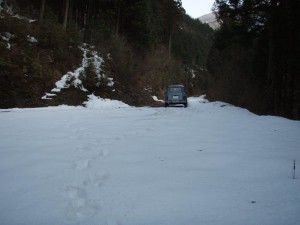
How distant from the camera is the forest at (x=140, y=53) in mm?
16672

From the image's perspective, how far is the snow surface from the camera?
3.30 metres

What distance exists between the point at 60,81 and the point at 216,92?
1289cm

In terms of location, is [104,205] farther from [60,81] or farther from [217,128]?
[60,81]

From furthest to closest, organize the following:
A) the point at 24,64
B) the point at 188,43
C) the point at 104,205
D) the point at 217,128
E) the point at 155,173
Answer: the point at 188,43 → the point at 24,64 → the point at 217,128 → the point at 155,173 → the point at 104,205

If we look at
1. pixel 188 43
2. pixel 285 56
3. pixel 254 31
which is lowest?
pixel 285 56

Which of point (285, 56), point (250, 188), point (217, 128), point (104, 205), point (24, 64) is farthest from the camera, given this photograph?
point (24, 64)

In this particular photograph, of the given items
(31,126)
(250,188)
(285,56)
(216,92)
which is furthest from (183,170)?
(216,92)

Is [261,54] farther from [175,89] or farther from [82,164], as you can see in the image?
[82,164]

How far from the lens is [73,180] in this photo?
14.2 ft

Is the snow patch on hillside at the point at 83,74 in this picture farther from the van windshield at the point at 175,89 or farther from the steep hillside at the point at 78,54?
the van windshield at the point at 175,89

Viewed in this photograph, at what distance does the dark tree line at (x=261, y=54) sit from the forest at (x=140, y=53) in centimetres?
5

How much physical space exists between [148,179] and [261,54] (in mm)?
19181

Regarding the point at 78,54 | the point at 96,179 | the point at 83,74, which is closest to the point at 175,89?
the point at 83,74

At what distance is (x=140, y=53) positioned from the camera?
119 feet
